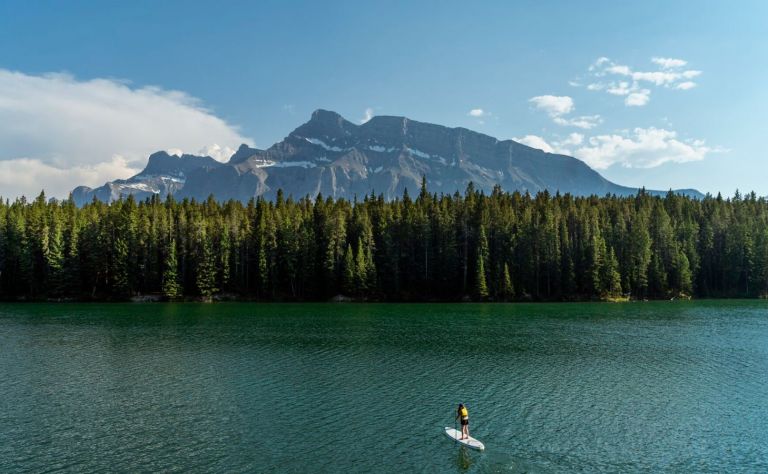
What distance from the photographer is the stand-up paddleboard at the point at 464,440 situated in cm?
3127

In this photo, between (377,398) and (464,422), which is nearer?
(464,422)

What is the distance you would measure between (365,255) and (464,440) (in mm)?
108577

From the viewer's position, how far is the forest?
135 meters

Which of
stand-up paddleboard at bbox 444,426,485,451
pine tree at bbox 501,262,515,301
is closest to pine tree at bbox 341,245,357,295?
pine tree at bbox 501,262,515,301

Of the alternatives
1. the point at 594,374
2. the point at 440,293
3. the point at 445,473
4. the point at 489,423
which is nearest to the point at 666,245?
the point at 440,293

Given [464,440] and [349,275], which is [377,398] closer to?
[464,440]

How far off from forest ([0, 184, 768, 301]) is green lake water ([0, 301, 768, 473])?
2128 inches

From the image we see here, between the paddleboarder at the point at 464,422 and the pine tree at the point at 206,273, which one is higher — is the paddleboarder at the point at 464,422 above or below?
below

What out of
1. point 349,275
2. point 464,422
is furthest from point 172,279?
point 464,422

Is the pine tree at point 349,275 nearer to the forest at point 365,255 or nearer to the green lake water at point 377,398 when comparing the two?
the forest at point 365,255

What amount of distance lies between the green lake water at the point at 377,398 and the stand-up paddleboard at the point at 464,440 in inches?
20.6

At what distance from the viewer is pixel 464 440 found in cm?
A: 3200

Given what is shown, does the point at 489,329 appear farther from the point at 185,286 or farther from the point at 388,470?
the point at 185,286

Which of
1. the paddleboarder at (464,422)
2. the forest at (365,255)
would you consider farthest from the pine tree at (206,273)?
the paddleboarder at (464,422)
